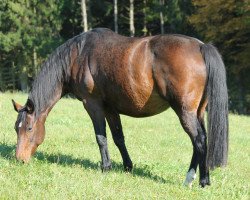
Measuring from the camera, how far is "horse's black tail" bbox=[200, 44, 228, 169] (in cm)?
554

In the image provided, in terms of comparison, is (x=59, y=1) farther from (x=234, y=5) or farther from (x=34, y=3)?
(x=234, y=5)

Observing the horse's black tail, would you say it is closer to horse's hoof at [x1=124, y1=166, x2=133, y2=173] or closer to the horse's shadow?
the horse's shadow

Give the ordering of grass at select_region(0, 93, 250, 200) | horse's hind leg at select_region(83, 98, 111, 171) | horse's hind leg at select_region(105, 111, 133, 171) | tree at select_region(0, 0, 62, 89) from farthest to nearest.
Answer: tree at select_region(0, 0, 62, 89) → horse's hind leg at select_region(105, 111, 133, 171) → horse's hind leg at select_region(83, 98, 111, 171) → grass at select_region(0, 93, 250, 200)

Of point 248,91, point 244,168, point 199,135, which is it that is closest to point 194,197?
point 199,135

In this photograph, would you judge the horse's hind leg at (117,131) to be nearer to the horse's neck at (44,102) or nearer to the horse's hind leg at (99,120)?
the horse's hind leg at (99,120)

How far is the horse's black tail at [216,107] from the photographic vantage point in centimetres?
554

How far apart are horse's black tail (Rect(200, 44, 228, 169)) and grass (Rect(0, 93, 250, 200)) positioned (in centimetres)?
49

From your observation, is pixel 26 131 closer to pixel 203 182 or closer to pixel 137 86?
pixel 137 86

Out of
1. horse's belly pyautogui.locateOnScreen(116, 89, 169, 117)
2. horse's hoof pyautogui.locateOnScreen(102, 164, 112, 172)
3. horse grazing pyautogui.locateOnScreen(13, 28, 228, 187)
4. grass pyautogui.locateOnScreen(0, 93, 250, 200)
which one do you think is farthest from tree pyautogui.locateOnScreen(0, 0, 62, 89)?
horse's belly pyautogui.locateOnScreen(116, 89, 169, 117)

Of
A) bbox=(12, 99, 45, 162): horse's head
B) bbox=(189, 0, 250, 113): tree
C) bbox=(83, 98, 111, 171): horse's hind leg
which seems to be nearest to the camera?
Answer: bbox=(83, 98, 111, 171): horse's hind leg

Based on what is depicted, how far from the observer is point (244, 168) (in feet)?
27.3

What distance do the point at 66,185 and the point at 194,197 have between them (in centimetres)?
155

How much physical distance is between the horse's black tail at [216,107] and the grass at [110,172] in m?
0.49

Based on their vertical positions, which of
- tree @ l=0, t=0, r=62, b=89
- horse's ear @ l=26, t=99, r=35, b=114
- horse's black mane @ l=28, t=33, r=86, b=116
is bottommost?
tree @ l=0, t=0, r=62, b=89
